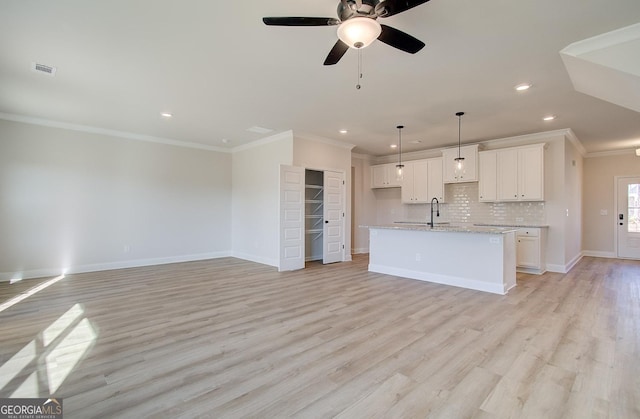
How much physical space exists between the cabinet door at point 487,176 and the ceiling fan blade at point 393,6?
17.5 feet

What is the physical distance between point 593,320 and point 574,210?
443 cm

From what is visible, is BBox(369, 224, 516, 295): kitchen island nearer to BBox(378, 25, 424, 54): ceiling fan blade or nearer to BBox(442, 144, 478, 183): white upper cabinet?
BBox(442, 144, 478, 183): white upper cabinet

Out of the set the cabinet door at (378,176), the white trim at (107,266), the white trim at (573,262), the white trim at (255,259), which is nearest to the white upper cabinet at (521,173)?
→ the white trim at (573,262)

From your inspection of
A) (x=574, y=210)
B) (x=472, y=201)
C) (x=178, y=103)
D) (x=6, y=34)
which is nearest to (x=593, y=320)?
(x=472, y=201)

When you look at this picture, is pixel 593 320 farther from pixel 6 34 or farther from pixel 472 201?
pixel 6 34

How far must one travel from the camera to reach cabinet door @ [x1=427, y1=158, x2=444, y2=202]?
705cm

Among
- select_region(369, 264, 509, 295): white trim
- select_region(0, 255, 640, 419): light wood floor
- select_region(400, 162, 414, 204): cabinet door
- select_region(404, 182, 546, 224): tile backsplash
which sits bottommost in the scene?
select_region(0, 255, 640, 419): light wood floor

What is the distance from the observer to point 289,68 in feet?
11.0

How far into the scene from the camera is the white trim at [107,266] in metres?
5.12

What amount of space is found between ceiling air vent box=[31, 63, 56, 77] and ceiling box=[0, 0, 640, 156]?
0.06 m

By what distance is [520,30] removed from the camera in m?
2.60

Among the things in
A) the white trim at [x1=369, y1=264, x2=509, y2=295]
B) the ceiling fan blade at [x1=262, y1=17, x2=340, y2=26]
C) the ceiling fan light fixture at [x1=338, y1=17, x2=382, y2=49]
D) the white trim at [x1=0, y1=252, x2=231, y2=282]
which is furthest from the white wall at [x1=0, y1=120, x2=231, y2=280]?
the ceiling fan light fixture at [x1=338, y1=17, x2=382, y2=49]

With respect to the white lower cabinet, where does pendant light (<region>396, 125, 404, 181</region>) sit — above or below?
above

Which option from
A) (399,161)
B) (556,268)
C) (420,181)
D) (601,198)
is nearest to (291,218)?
(420,181)
